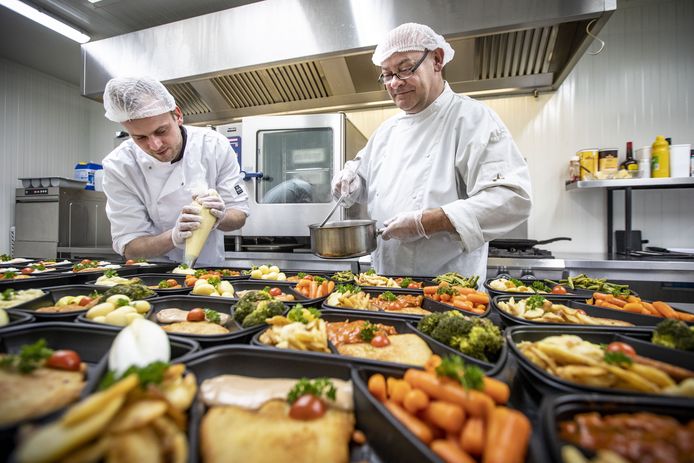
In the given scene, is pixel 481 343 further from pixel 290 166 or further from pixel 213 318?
pixel 290 166

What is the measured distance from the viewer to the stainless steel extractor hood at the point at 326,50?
8.78ft

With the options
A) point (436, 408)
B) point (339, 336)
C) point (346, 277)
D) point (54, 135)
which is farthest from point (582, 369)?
point (54, 135)

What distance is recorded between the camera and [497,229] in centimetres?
191

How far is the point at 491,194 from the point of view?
1860 mm

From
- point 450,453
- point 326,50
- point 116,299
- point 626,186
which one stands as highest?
point 326,50

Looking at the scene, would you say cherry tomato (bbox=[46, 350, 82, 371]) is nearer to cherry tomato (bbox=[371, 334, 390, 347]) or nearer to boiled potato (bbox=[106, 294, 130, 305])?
boiled potato (bbox=[106, 294, 130, 305])

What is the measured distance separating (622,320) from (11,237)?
7.40m

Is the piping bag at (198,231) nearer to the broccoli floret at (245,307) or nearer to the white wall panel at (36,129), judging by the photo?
the broccoli floret at (245,307)

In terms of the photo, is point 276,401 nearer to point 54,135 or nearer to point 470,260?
point 470,260

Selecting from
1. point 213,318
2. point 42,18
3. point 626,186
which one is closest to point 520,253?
point 626,186

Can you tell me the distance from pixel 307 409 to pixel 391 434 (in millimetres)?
162

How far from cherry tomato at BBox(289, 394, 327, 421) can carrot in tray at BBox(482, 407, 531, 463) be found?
0.94 ft

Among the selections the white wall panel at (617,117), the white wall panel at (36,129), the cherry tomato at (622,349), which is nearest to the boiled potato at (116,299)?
the cherry tomato at (622,349)

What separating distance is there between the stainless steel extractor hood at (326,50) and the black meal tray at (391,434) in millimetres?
2925
